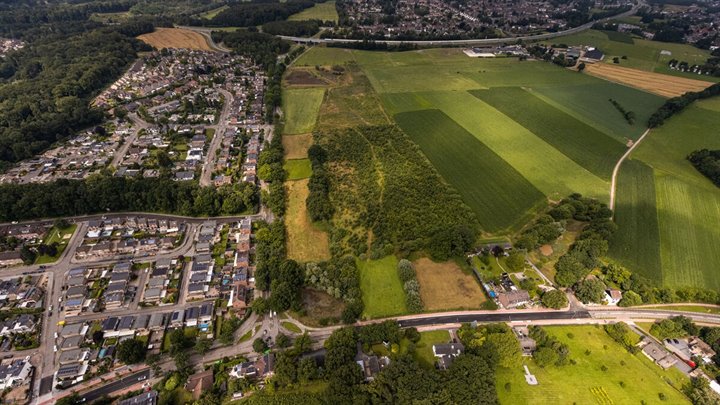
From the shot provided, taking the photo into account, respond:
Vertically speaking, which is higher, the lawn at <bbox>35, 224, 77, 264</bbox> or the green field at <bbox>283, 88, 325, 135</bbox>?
the green field at <bbox>283, 88, 325, 135</bbox>

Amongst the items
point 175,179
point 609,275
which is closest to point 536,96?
point 609,275

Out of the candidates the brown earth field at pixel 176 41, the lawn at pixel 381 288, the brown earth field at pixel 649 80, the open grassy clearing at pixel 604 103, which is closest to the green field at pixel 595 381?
the lawn at pixel 381 288

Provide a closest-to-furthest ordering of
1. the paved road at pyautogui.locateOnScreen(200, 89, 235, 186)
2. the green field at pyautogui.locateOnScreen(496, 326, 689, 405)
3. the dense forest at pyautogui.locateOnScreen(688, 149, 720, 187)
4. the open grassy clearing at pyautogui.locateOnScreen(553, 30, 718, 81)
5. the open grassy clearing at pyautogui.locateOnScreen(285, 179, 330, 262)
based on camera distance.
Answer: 1. the green field at pyautogui.locateOnScreen(496, 326, 689, 405)
2. the open grassy clearing at pyautogui.locateOnScreen(285, 179, 330, 262)
3. the dense forest at pyautogui.locateOnScreen(688, 149, 720, 187)
4. the paved road at pyautogui.locateOnScreen(200, 89, 235, 186)
5. the open grassy clearing at pyautogui.locateOnScreen(553, 30, 718, 81)

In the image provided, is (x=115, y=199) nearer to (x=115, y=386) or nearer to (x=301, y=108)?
(x=115, y=386)

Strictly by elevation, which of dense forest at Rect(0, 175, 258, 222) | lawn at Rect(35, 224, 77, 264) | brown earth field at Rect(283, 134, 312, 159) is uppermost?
brown earth field at Rect(283, 134, 312, 159)

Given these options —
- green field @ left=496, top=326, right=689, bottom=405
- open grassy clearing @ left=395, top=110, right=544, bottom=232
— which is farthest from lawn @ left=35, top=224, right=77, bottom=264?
open grassy clearing @ left=395, top=110, right=544, bottom=232

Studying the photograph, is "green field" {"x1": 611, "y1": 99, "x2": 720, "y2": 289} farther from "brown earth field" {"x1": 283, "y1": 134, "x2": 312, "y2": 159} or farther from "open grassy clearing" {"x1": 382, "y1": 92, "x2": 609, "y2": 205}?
Answer: "brown earth field" {"x1": 283, "y1": 134, "x2": 312, "y2": 159}

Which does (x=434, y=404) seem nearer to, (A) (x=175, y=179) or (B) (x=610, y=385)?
(B) (x=610, y=385)
